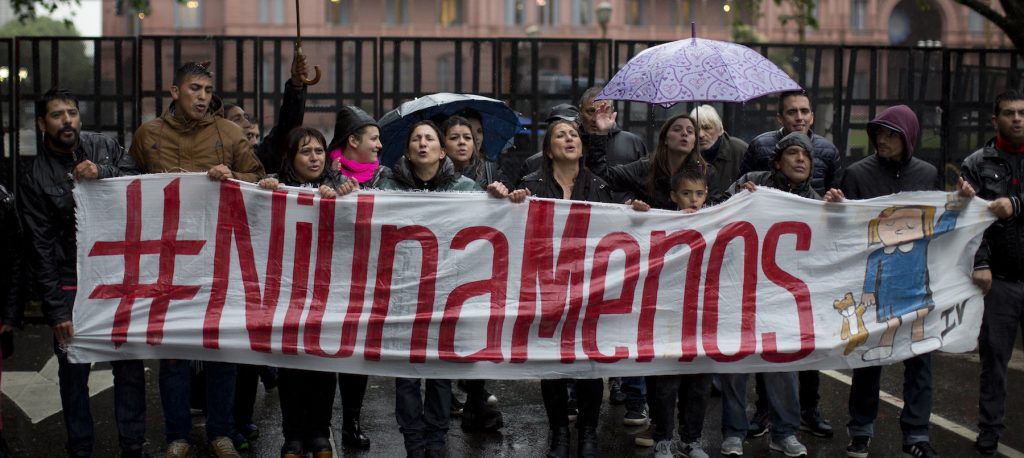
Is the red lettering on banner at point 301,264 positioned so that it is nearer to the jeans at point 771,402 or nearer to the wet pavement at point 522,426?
the wet pavement at point 522,426

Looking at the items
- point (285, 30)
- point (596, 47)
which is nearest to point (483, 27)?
point (285, 30)

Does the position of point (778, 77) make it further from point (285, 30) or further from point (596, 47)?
point (285, 30)

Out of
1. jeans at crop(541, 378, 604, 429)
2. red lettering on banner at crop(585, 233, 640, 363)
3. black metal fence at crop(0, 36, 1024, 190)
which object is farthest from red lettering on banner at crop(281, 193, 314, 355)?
black metal fence at crop(0, 36, 1024, 190)

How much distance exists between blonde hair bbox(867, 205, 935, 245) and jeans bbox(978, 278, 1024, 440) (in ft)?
2.30

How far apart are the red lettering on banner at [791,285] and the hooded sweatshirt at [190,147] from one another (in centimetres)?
267

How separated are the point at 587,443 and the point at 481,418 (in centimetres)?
107

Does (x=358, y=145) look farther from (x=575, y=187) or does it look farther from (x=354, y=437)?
(x=354, y=437)

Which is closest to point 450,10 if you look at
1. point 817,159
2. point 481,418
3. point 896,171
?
point 817,159

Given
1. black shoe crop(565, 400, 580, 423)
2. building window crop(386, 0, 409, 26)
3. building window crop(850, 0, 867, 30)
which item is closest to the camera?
black shoe crop(565, 400, 580, 423)

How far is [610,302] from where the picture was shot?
241 inches

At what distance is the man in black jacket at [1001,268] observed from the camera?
262 inches

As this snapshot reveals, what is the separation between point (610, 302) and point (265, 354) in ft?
5.65

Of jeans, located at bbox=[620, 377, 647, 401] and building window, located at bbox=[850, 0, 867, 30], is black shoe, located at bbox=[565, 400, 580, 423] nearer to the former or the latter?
jeans, located at bbox=[620, 377, 647, 401]

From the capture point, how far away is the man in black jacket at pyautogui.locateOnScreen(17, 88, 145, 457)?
5.89 m
